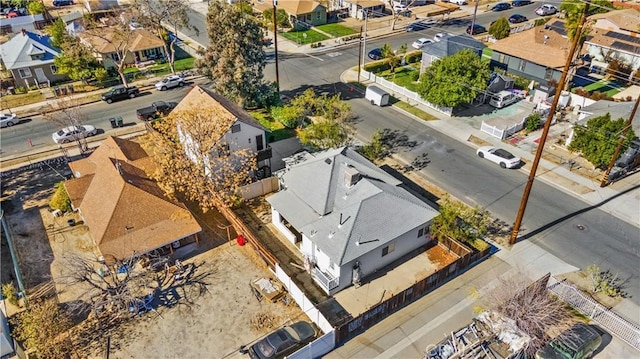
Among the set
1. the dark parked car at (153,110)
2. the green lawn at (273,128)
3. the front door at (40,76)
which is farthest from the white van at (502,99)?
the front door at (40,76)

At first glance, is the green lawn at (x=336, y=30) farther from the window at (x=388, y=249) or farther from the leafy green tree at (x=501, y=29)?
the window at (x=388, y=249)

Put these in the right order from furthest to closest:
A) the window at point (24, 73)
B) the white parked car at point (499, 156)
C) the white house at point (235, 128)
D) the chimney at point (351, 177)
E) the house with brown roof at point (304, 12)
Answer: the house with brown roof at point (304, 12) < the window at point (24, 73) < the white parked car at point (499, 156) < the white house at point (235, 128) < the chimney at point (351, 177)

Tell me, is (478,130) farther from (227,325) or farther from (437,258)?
(227,325)

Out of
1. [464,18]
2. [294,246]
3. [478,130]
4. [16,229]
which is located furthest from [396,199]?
[464,18]

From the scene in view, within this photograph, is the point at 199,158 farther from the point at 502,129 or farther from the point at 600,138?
the point at 600,138

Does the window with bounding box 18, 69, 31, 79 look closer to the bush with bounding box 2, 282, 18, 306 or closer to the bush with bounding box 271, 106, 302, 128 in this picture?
the bush with bounding box 271, 106, 302, 128
